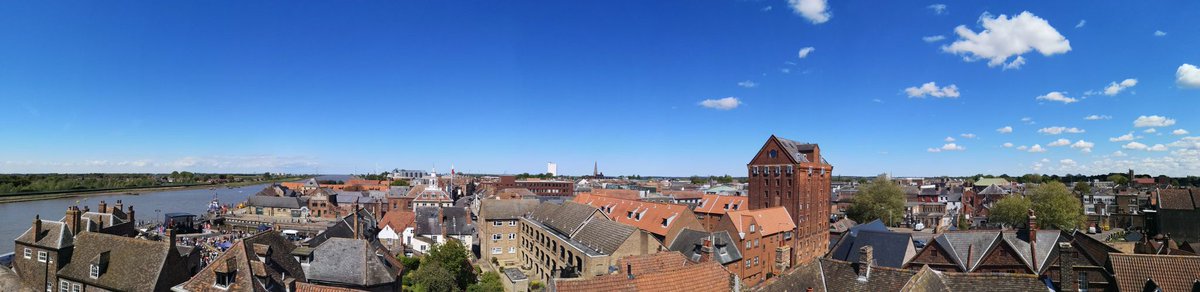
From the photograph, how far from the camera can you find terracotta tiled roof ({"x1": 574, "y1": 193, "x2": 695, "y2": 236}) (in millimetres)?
47031

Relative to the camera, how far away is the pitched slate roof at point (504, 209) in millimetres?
54844

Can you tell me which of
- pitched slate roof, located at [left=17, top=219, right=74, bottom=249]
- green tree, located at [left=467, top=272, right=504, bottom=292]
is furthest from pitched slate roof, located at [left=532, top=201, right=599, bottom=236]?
pitched slate roof, located at [left=17, top=219, right=74, bottom=249]

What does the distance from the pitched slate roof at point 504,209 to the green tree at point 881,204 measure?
5288cm

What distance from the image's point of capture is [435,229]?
58562 millimetres

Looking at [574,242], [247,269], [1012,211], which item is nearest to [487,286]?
[574,242]

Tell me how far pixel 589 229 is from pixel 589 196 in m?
24.6

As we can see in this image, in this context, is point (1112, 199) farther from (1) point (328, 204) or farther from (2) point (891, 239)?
(1) point (328, 204)

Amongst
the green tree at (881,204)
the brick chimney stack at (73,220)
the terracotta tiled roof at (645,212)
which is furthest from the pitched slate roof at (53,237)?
the green tree at (881,204)

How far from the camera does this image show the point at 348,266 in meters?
29.8

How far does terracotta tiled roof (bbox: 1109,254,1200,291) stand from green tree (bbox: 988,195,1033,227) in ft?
171

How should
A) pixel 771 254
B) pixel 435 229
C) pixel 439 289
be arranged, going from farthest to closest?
pixel 435 229, pixel 771 254, pixel 439 289

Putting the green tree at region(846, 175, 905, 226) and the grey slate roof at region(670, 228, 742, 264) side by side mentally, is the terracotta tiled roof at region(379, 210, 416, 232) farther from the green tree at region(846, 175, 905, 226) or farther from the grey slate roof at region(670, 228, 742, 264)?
the green tree at region(846, 175, 905, 226)

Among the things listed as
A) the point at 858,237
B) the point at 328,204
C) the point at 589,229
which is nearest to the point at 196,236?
the point at 328,204

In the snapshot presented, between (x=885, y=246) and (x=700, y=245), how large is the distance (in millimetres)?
13549
